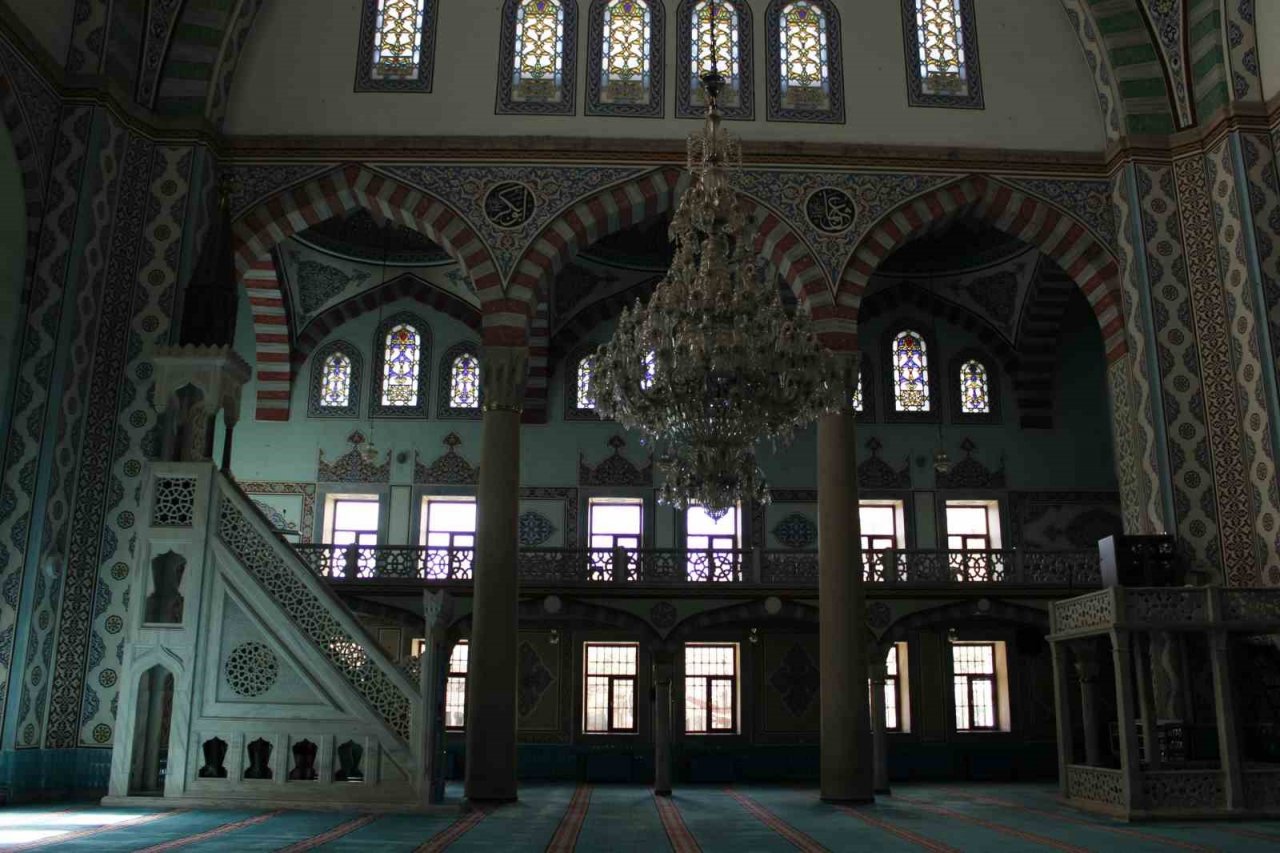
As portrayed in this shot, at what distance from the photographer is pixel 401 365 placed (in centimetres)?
1382

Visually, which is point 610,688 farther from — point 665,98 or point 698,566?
point 665,98

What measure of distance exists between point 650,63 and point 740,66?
77 cm

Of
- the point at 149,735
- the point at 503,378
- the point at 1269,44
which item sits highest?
the point at 1269,44

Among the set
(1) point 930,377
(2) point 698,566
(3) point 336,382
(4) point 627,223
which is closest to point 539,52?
(4) point 627,223

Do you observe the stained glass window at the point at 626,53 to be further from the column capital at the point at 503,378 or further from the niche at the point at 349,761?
the niche at the point at 349,761

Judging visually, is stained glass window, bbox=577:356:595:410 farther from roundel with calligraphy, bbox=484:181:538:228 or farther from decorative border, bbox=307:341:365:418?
roundel with calligraphy, bbox=484:181:538:228

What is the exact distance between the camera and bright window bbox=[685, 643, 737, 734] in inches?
546

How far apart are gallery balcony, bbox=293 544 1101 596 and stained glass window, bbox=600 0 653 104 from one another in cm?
476

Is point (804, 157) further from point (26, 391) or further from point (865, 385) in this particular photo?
point (26, 391)

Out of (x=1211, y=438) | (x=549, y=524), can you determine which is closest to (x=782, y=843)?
(x=1211, y=438)

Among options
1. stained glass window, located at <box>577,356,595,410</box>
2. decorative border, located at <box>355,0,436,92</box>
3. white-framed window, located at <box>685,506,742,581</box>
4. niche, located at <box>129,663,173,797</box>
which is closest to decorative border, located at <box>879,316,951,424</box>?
white-framed window, located at <box>685,506,742,581</box>

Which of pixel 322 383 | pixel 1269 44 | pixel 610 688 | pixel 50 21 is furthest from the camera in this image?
pixel 610 688

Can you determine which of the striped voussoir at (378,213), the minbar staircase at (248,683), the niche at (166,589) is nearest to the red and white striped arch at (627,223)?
the striped voussoir at (378,213)

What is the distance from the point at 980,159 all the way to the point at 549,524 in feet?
20.8
